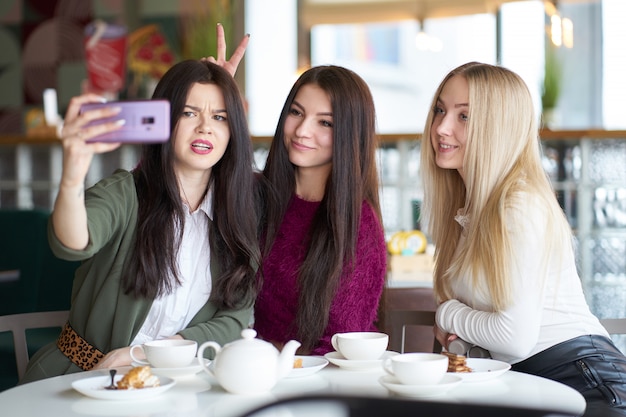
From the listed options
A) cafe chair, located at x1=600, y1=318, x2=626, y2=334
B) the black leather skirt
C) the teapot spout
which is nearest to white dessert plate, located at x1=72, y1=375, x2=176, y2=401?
the teapot spout

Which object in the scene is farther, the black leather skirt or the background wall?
the background wall

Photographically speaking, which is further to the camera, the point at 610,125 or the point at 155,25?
the point at 155,25

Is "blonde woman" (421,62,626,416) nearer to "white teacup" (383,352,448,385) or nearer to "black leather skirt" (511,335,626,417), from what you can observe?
"black leather skirt" (511,335,626,417)

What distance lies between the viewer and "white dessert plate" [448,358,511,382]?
150 cm

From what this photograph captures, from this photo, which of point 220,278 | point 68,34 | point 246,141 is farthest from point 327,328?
point 68,34

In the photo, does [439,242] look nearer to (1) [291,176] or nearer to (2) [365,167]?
(2) [365,167]

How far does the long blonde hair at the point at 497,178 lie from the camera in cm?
184

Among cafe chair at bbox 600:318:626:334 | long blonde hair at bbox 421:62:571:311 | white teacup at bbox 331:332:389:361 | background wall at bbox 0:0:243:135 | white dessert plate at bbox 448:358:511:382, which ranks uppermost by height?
background wall at bbox 0:0:243:135

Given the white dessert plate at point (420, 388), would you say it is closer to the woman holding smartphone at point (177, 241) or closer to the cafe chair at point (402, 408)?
the woman holding smartphone at point (177, 241)

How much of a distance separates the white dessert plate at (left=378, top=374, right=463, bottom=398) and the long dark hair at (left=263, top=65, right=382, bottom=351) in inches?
24.9

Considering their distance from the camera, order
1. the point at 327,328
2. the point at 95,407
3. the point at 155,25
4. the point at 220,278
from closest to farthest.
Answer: the point at 95,407 < the point at 220,278 < the point at 327,328 < the point at 155,25

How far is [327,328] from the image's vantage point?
2.09 metres

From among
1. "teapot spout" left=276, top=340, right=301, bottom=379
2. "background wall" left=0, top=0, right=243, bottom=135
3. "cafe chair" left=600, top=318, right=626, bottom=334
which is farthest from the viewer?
"background wall" left=0, top=0, right=243, bottom=135

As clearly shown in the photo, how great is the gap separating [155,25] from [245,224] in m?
4.69
